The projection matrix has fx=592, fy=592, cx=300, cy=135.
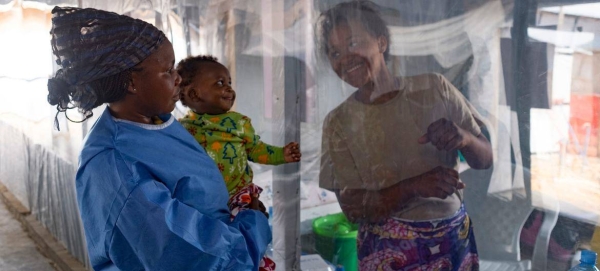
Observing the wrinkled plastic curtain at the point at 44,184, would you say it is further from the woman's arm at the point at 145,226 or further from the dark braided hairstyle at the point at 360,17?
the woman's arm at the point at 145,226

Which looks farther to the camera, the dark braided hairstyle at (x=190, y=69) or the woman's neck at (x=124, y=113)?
the dark braided hairstyle at (x=190, y=69)

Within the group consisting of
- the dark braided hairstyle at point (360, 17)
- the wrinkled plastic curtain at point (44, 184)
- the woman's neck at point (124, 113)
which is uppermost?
the dark braided hairstyle at point (360, 17)

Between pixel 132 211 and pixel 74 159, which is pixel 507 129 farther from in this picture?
pixel 74 159

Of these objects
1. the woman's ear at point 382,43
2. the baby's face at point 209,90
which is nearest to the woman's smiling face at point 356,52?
the woman's ear at point 382,43

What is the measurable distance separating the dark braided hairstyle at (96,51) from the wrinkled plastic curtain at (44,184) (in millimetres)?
3357

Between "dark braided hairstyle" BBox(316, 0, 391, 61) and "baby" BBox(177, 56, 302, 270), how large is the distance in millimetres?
429

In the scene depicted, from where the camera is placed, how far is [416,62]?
6.51 feet

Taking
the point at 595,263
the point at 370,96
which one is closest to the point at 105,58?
the point at 370,96

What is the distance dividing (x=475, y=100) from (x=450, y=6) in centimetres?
30

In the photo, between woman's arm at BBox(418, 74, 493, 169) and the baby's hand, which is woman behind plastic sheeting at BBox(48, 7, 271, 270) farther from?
woman's arm at BBox(418, 74, 493, 169)

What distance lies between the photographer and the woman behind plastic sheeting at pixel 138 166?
52.2 inches

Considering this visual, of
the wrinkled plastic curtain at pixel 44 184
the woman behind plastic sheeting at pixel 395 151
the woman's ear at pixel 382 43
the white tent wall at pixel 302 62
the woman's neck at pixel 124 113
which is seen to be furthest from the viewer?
the wrinkled plastic curtain at pixel 44 184

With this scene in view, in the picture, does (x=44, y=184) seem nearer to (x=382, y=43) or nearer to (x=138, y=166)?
(x=382, y=43)

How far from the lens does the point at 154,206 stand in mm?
1308
